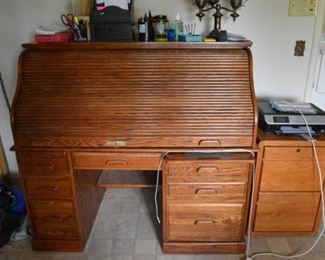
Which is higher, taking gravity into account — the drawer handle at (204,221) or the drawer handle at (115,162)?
the drawer handle at (115,162)

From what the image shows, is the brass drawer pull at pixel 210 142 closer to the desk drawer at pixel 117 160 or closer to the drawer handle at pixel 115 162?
the desk drawer at pixel 117 160

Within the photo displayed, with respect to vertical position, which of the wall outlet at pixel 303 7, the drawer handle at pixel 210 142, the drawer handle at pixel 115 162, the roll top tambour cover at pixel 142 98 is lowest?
the drawer handle at pixel 115 162

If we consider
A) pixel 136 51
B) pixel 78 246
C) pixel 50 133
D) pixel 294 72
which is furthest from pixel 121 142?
pixel 294 72

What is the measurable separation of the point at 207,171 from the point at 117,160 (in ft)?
1.59

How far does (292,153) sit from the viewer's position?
153 cm

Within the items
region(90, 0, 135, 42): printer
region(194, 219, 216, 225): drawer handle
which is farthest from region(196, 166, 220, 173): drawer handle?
region(90, 0, 135, 42): printer

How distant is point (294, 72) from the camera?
6.30 feet

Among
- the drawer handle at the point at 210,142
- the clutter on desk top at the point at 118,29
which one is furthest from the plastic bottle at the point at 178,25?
the drawer handle at the point at 210,142

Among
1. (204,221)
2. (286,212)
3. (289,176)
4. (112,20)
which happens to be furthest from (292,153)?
(112,20)

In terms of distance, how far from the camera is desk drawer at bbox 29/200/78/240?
160 cm

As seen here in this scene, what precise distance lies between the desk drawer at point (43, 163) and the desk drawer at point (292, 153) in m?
1.11

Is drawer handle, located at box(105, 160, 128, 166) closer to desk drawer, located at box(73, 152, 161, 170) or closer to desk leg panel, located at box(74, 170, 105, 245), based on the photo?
desk drawer, located at box(73, 152, 161, 170)

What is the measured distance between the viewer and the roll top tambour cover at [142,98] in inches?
55.6

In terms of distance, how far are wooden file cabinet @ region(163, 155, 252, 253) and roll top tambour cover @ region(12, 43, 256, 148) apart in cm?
12
